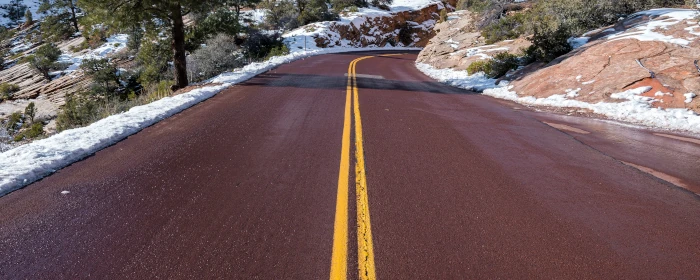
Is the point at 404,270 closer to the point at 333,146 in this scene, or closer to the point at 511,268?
the point at 511,268

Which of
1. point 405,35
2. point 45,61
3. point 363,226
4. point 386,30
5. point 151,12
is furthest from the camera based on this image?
point 405,35

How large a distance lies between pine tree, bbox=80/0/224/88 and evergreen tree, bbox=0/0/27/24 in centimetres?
10994

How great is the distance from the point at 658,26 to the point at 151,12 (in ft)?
54.8

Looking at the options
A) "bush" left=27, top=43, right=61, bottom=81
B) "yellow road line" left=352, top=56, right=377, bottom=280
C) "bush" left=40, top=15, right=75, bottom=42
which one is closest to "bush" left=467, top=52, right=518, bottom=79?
"yellow road line" left=352, top=56, right=377, bottom=280

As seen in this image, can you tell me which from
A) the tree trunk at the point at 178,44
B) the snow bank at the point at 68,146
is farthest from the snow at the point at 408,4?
the snow bank at the point at 68,146

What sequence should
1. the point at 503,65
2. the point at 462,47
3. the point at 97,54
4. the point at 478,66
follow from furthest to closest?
the point at 97,54 < the point at 462,47 < the point at 478,66 < the point at 503,65

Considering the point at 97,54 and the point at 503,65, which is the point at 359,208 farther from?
the point at 97,54

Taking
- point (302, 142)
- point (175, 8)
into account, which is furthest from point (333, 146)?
point (175, 8)

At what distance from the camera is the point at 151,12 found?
40.5 ft

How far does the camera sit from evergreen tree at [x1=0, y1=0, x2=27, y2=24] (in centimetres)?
8900

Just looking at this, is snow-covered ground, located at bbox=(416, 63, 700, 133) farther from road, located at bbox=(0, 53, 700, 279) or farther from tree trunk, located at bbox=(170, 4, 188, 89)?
tree trunk, located at bbox=(170, 4, 188, 89)

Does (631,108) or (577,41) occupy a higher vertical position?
(577,41)

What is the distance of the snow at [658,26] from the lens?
998cm

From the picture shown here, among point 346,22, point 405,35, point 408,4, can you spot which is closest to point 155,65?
point 346,22
